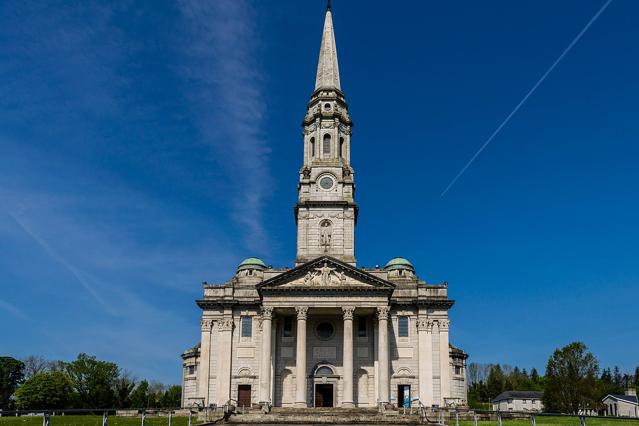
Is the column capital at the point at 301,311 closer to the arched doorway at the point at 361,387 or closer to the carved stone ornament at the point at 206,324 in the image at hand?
the arched doorway at the point at 361,387

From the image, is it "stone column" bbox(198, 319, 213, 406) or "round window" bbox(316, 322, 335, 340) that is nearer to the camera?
"stone column" bbox(198, 319, 213, 406)

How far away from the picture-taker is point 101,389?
262 feet

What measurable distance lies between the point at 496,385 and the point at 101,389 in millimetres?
84724

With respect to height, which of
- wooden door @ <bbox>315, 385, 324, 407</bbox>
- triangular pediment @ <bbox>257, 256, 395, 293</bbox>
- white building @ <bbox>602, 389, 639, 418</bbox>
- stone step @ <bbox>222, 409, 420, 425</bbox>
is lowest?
white building @ <bbox>602, 389, 639, 418</bbox>

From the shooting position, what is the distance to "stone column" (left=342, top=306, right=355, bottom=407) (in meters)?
44.6

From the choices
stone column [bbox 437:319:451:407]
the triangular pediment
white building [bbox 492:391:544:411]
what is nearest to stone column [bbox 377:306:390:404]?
the triangular pediment

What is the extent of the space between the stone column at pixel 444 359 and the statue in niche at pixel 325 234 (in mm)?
12075

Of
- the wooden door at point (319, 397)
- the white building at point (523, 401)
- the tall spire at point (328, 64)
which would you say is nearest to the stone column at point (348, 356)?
the wooden door at point (319, 397)

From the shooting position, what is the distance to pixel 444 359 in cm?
5009

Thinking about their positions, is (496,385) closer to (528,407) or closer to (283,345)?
(528,407)

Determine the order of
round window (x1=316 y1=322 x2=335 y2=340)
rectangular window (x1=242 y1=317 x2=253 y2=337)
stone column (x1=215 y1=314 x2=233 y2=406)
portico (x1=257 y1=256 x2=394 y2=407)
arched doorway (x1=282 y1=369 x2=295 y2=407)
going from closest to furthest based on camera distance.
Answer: portico (x1=257 y1=256 x2=394 y2=407) → arched doorway (x1=282 y1=369 x2=295 y2=407) → stone column (x1=215 y1=314 x2=233 y2=406) → round window (x1=316 y1=322 x2=335 y2=340) → rectangular window (x1=242 y1=317 x2=253 y2=337)

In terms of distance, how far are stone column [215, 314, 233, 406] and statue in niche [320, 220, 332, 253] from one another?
35.0 feet

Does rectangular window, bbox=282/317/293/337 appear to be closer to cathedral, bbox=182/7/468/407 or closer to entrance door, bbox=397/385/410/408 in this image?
cathedral, bbox=182/7/468/407

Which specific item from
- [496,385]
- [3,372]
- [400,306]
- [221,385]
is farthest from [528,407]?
[3,372]
